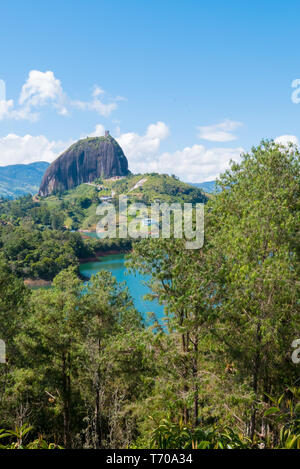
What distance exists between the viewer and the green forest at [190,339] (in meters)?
5.69

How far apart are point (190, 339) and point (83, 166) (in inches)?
6434

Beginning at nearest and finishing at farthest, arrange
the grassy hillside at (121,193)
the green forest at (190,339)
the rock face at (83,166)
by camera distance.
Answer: the green forest at (190,339) < the grassy hillside at (121,193) < the rock face at (83,166)

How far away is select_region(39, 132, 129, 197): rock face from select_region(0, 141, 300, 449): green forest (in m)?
151

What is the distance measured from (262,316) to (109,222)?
278 feet

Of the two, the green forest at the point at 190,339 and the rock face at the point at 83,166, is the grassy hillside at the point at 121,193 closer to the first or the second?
the rock face at the point at 83,166

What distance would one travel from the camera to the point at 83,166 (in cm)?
16312

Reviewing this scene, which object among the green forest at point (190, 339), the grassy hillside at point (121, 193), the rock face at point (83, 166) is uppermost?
the rock face at point (83, 166)

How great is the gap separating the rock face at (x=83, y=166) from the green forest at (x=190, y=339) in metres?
151

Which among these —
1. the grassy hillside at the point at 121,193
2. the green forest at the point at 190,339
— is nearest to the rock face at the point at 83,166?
the grassy hillside at the point at 121,193

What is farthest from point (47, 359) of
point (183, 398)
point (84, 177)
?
point (84, 177)

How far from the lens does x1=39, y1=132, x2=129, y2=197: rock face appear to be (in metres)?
159

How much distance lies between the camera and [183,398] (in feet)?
19.4

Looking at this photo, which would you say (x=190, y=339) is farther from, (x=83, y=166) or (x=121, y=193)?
(x=83, y=166)
